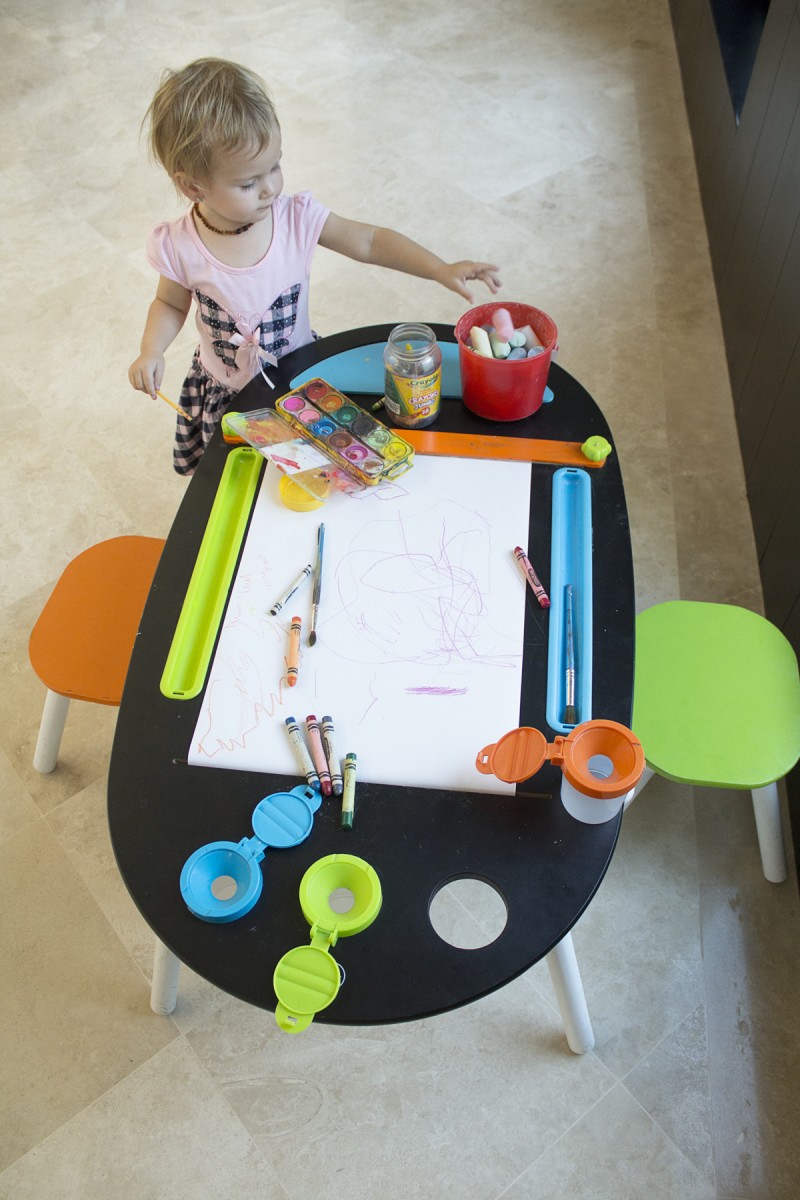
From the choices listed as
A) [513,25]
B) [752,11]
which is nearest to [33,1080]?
[752,11]

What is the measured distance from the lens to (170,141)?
122 cm

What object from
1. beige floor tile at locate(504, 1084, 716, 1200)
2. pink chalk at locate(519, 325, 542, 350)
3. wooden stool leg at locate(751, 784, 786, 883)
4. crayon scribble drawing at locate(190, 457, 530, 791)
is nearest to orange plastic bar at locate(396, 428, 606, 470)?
crayon scribble drawing at locate(190, 457, 530, 791)

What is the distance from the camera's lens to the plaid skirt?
1.60 metres

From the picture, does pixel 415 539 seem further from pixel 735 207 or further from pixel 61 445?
pixel 735 207

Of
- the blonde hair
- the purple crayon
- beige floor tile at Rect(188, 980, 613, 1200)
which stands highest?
the blonde hair

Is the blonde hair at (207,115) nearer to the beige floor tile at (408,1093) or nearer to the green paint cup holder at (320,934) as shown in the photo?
the green paint cup holder at (320,934)

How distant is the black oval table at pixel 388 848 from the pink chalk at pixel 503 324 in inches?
13.8

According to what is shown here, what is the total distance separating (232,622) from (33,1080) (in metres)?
0.81

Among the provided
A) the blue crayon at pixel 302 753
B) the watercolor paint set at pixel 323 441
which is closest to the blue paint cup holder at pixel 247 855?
the blue crayon at pixel 302 753

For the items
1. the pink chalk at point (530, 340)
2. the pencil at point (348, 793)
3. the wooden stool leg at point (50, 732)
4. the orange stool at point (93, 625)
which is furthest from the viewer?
the wooden stool leg at point (50, 732)

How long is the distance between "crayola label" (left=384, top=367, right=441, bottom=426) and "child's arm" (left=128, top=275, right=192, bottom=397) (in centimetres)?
35

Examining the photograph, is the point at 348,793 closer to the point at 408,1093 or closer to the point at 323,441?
the point at 323,441

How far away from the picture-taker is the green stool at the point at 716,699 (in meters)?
1.27

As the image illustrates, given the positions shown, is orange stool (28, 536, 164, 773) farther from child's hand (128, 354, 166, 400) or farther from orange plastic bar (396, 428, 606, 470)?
orange plastic bar (396, 428, 606, 470)
